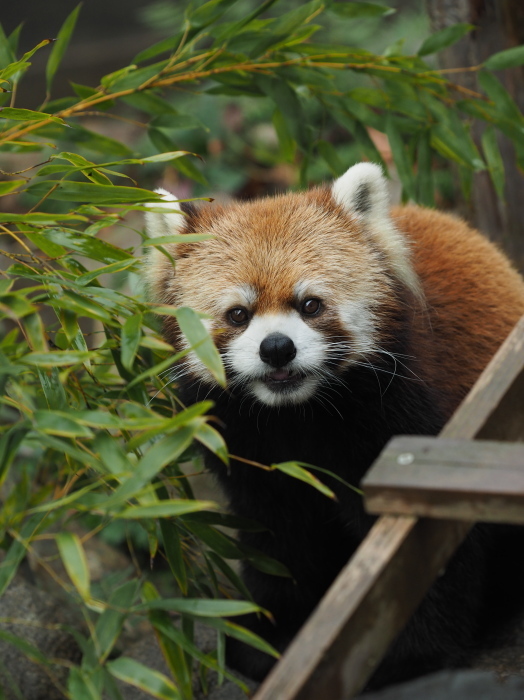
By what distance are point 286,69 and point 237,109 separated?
4439mm

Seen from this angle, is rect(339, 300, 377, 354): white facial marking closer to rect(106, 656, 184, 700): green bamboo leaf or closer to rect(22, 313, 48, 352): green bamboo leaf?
rect(22, 313, 48, 352): green bamboo leaf

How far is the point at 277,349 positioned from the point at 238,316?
0.90ft

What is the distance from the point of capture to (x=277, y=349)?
7.99 feet

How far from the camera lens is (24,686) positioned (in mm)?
2945

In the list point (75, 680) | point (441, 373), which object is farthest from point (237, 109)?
point (75, 680)

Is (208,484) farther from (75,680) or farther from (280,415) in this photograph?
(75,680)

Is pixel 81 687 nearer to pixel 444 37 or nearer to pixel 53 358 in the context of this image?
pixel 53 358

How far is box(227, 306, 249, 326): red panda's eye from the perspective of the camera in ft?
8.70

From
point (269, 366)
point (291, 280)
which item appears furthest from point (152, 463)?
point (291, 280)

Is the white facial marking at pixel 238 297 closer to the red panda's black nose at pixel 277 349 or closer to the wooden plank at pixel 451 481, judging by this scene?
the red panda's black nose at pixel 277 349

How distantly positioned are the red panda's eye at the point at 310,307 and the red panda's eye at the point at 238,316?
181mm

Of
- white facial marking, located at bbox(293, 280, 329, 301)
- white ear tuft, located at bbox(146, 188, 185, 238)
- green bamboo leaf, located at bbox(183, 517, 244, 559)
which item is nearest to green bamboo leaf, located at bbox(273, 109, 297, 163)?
white ear tuft, located at bbox(146, 188, 185, 238)

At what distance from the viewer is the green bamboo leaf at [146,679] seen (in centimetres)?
177

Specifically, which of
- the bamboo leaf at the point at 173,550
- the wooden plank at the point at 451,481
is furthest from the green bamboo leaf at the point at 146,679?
the wooden plank at the point at 451,481
